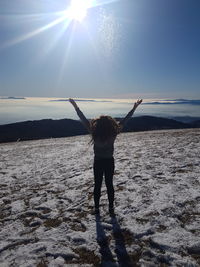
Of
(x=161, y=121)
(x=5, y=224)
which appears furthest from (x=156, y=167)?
(x=161, y=121)

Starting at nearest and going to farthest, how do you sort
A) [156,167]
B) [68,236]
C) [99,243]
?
[99,243]
[68,236]
[156,167]

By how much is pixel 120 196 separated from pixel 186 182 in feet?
10.1

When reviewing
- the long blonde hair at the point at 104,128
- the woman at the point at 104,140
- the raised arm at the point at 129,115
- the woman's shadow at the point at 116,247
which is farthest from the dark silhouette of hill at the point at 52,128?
the woman's shadow at the point at 116,247

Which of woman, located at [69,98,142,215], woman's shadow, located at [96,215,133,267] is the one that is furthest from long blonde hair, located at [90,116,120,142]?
woman's shadow, located at [96,215,133,267]

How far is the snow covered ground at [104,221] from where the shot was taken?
4.55m

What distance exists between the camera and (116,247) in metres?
4.84

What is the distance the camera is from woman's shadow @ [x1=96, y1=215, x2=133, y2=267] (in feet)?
14.3

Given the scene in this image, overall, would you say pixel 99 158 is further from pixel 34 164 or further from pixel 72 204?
pixel 34 164

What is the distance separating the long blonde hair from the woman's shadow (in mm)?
2530

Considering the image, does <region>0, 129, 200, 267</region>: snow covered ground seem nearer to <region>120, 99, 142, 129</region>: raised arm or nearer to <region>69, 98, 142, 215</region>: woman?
<region>69, 98, 142, 215</region>: woman

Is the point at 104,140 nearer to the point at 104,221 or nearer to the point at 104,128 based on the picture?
the point at 104,128

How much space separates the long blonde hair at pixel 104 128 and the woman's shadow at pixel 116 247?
2530mm

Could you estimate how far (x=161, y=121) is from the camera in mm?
158750

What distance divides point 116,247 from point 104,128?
10.3ft
